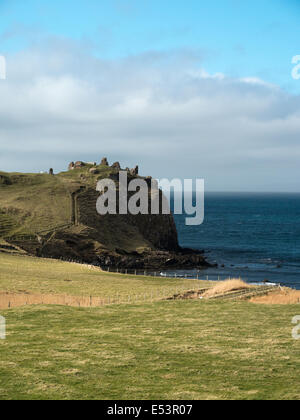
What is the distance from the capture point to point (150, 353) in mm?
16078

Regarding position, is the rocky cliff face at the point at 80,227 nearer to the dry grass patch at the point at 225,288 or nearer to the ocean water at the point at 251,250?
the ocean water at the point at 251,250

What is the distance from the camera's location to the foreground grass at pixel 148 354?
1229cm

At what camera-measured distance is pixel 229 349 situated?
54.5 ft

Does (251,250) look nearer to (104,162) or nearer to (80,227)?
(80,227)

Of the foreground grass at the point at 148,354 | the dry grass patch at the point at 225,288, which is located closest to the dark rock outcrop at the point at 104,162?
the dry grass patch at the point at 225,288

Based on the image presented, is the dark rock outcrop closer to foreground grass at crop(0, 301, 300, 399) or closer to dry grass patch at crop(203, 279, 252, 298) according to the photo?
dry grass patch at crop(203, 279, 252, 298)

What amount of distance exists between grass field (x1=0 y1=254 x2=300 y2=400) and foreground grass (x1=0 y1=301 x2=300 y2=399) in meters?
0.03

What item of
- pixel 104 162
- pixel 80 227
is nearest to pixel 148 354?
pixel 80 227

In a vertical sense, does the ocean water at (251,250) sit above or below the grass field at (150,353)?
below

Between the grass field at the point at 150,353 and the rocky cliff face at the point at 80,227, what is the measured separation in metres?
A: 81.0

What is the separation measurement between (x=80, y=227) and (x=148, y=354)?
106 metres

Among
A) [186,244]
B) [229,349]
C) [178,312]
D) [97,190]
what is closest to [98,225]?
[97,190]
